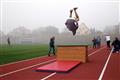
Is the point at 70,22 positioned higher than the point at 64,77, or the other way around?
the point at 70,22

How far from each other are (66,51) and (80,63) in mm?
1302

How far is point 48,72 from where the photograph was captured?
10180 mm

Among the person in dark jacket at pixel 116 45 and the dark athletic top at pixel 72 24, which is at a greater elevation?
the dark athletic top at pixel 72 24

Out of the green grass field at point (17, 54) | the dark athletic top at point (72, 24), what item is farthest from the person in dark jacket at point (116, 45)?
the green grass field at point (17, 54)

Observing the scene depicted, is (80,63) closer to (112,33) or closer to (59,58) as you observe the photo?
(59,58)

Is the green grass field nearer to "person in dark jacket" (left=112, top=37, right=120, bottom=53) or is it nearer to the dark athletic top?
the dark athletic top

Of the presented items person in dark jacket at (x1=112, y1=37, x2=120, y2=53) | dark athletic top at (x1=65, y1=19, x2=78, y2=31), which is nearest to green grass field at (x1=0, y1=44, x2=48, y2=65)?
dark athletic top at (x1=65, y1=19, x2=78, y2=31)

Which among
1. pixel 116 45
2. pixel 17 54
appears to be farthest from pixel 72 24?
pixel 17 54

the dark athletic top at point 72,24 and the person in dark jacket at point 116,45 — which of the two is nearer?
the dark athletic top at point 72,24

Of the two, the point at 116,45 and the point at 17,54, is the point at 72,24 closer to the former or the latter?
the point at 116,45

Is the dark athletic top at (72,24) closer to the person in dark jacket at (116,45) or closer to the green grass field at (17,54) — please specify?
the green grass field at (17,54)

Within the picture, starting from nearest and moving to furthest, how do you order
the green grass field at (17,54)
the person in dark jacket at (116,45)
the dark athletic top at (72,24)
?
1. the green grass field at (17,54)
2. the dark athletic top at (72,24)
3. the person in dark jacket at (116,45)

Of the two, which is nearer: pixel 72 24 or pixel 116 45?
pixel 72 24

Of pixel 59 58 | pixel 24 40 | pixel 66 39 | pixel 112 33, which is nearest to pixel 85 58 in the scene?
pixel 59 58
